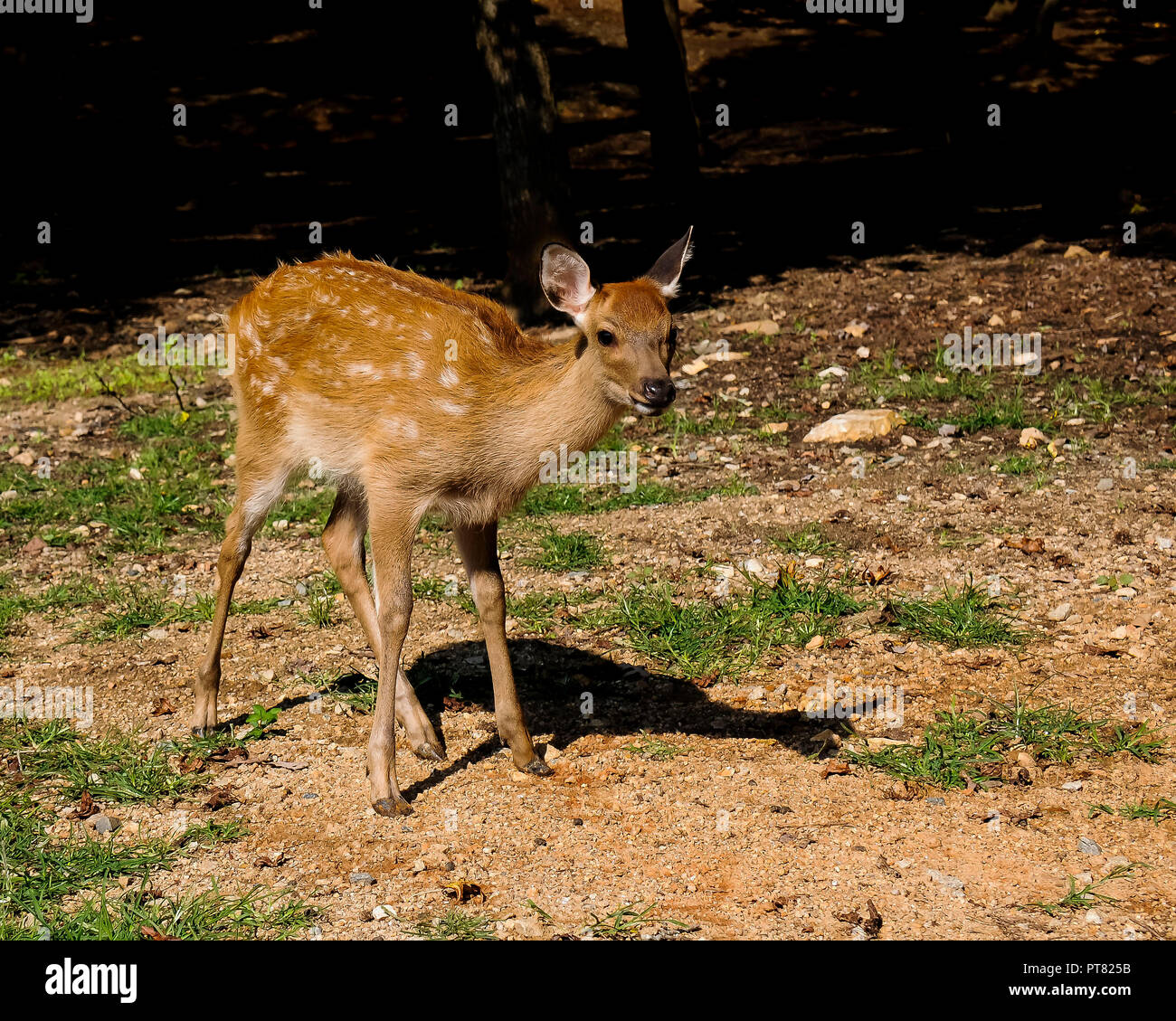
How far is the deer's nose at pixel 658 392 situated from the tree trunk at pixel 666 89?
31.6ft

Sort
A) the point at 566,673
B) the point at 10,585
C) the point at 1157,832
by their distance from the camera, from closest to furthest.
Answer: the point at 1157,832 < the point at 566,673 < the point at 10,585

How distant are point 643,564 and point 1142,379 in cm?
436

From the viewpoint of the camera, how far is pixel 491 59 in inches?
437

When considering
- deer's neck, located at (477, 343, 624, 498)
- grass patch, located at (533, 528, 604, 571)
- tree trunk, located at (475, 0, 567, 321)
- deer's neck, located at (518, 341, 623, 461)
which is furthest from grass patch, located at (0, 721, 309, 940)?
tree trunk, located at (475, 0, 567, 321)

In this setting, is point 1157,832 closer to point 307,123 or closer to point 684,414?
point 684,414

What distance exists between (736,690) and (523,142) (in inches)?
257

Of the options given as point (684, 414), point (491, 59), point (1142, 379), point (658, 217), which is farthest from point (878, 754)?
point (658, 217)

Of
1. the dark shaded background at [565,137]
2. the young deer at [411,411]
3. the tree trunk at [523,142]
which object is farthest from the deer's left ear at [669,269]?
the dark shaded background at [565,137]

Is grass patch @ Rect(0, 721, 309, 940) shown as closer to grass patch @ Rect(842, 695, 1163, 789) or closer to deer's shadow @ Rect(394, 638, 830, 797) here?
deer's shadow @ Rect(394, 638, 830, 797)

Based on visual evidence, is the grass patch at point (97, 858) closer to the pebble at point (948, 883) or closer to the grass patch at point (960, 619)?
the pebble at point (948, 883)

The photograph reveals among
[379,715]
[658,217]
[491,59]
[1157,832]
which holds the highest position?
[491,59]

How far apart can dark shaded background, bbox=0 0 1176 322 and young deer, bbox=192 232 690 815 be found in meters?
6.21

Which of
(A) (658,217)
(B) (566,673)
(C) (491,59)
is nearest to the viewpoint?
(B) (566,673)

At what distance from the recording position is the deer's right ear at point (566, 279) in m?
5.21
